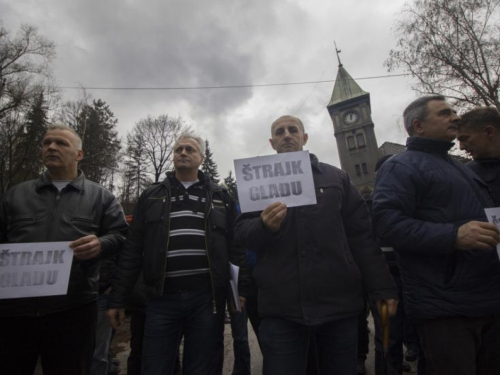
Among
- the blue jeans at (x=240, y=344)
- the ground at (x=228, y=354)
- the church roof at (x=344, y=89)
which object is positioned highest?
the church roof at (x=344, y=89)

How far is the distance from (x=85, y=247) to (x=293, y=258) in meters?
1.27

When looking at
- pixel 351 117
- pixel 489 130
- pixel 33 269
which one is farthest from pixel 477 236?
pixel 351 117

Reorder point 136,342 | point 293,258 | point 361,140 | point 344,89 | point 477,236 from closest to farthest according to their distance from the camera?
point 477,236 < point 293,258 < point 136,342 < point 361,140 < point 344,89

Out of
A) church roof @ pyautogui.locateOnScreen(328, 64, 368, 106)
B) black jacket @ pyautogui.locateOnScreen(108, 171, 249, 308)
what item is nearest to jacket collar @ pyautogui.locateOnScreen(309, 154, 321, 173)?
black jacket @ pyautogui.locateOnScreen(108, 171, 249, 308)

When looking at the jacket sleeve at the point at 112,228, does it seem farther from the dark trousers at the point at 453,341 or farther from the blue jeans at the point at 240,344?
the dark trousers at the point at 453,341

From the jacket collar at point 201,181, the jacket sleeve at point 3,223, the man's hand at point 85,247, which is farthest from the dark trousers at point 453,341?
the jacket sleeve at point 3,223

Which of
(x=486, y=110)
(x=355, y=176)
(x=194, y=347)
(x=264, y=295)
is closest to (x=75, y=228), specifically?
(x=194, y=347)

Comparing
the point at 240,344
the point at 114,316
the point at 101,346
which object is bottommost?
the point at 240,344

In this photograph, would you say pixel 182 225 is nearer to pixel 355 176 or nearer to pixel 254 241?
pixel 254 241

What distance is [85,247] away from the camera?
1.69 metres

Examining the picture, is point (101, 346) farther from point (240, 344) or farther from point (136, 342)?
point (240, 344)

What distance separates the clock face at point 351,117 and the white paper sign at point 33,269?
43247 mm

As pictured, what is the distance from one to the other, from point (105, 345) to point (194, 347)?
155 centimetres

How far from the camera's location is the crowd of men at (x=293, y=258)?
1.47m
